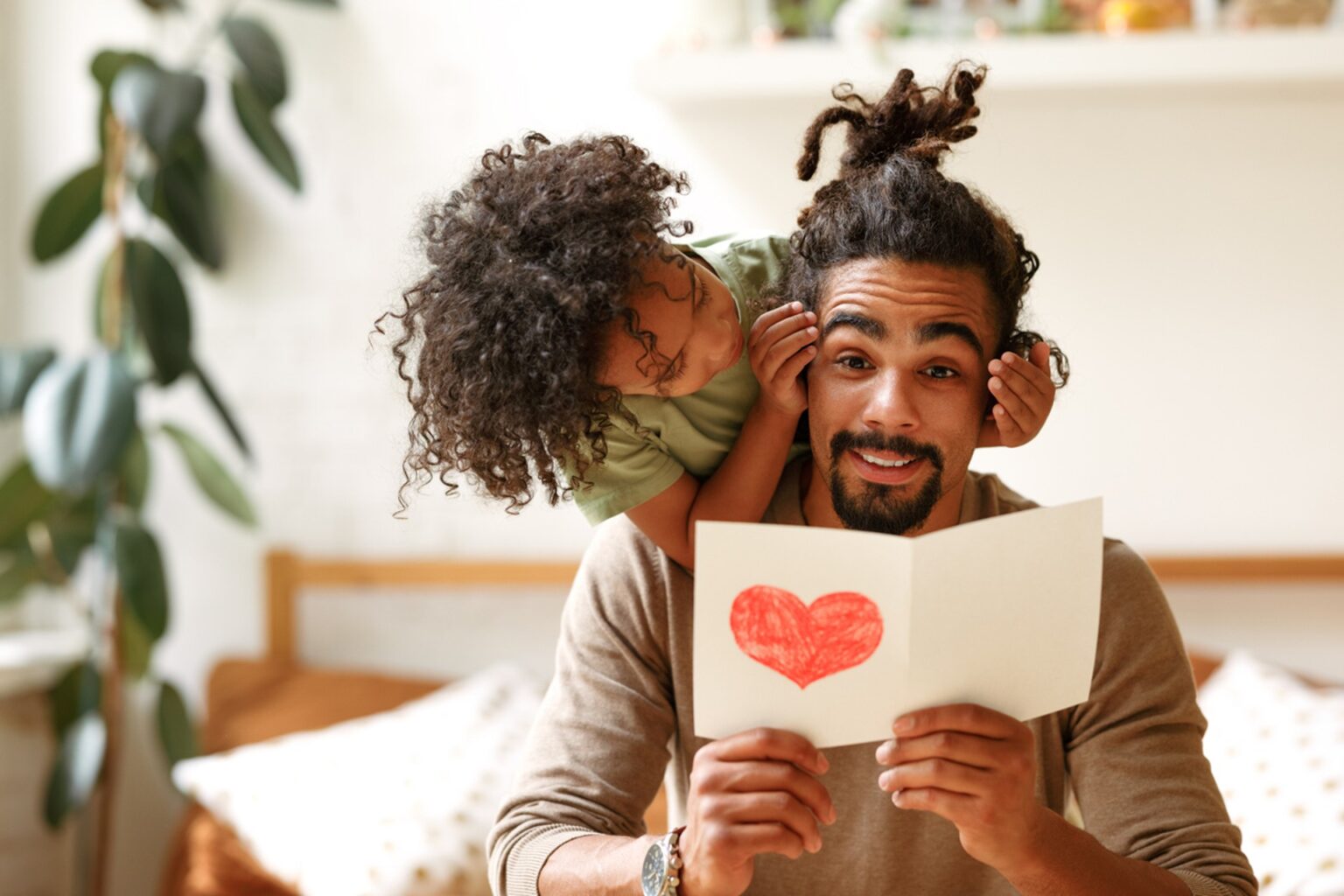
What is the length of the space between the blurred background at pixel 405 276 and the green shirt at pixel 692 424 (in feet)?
3.56

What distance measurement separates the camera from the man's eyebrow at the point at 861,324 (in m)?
1.26

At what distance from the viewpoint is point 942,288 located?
4.18ft

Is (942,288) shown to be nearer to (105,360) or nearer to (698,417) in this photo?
(698,417)

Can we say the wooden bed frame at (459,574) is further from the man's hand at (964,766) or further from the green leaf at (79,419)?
the man's hand at (964,766)

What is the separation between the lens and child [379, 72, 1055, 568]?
1.12 metres

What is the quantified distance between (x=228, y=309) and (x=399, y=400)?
16.8 inches

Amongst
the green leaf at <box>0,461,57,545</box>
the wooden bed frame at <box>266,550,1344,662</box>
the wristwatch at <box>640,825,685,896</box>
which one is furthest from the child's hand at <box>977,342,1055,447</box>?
the green leaf at <box>0,461,57,545</box>

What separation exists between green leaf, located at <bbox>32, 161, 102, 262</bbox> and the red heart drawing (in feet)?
6.94

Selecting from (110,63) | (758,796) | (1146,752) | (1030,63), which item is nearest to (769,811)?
(758,796)

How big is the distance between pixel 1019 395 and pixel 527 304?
0.43 metres

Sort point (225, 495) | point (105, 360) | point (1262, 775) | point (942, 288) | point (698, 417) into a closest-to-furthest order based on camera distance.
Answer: point (942, 288) → point (698, 417) → point (1262, 775) → point (105, 360) → point (225, 495)

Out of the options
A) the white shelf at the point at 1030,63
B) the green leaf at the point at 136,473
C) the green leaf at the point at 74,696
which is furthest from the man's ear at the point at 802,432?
the green leaf at the point at 74,696

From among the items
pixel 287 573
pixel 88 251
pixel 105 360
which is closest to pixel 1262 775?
pixel 287 573

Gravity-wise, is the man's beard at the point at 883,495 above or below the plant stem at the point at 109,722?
above
